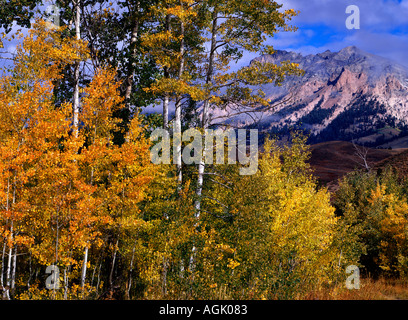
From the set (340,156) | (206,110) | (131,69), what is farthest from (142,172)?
(340,156)

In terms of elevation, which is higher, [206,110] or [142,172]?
[206,110]

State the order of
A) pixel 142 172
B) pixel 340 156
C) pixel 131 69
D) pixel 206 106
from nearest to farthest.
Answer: pixel 206 106 < pixel 142 172 < pixel 131 69 < pixel 340 156

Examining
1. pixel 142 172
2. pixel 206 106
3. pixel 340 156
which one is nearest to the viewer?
pixel 206 106

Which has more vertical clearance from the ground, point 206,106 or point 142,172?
point 206,106

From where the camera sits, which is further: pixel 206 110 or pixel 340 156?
pixel 340 156

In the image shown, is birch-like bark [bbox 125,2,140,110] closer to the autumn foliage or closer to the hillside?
the autumn foliage

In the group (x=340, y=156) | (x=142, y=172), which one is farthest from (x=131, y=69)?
(x=340, y=156)

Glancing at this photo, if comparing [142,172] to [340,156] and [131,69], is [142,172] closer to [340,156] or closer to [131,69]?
[131,69]

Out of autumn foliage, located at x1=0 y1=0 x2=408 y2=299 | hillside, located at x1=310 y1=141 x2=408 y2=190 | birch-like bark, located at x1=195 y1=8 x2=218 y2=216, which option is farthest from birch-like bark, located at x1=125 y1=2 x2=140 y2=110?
hillside, located at x1=310 y1=141 x2=408 y2=190

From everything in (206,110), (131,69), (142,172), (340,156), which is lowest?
(142,172)

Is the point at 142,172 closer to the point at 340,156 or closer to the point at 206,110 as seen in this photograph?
the point at 206,110

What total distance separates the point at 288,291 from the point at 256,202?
4.52m
